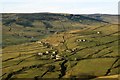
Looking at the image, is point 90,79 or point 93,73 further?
point 93,73

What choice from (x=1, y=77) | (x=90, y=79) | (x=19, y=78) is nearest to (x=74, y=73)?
(x=90, y=79)

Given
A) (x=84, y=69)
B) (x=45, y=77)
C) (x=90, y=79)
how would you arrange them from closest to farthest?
1. (x=90, y=79)
2. (x=45, y=77)
3. (x=84, y=69)

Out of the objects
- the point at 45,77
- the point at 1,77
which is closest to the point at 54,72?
the point at 45,77

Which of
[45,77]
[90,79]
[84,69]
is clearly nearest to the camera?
[90,79]

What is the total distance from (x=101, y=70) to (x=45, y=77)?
40.8m

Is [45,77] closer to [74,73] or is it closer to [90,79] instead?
[74,73]

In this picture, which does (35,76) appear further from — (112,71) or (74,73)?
(112,71)

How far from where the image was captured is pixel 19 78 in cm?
18638

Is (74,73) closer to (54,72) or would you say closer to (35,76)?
(54,72)

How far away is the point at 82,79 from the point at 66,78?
39.4ft

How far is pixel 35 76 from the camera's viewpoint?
188 meters

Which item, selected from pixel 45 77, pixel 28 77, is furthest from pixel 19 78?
pixel 45 77

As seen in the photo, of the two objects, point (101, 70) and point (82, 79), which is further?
point (101, 70)

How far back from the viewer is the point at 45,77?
184m
